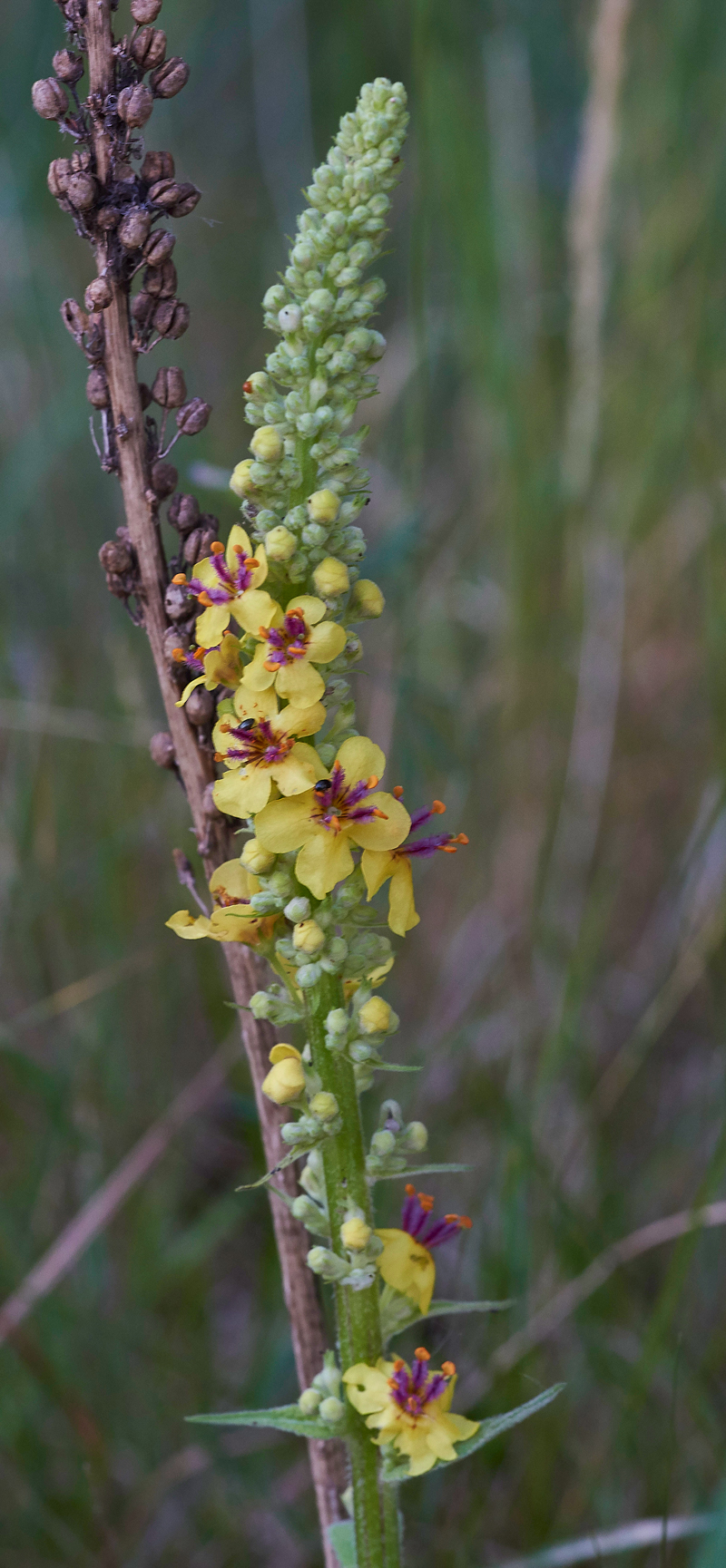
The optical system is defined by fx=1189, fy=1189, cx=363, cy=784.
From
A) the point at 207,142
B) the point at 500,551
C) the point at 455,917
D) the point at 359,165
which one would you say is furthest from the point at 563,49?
the point at 359,165

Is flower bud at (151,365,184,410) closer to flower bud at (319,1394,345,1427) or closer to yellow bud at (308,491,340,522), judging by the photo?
yellow bud at (308,491,340,522)

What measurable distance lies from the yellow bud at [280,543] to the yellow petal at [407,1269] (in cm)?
108

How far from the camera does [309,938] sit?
169cm

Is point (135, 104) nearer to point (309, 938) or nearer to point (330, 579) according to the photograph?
point (330, 579)

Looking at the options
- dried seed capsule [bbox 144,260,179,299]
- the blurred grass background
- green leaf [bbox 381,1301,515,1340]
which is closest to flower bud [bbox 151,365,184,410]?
dried seed capsule [bbox 144,260,179,299]

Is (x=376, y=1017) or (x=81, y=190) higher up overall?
(x=81, y=190)

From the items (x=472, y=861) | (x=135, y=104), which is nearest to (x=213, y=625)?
(x=135, y=104)

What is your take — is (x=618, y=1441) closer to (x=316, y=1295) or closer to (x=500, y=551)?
(x=316, y=1295)

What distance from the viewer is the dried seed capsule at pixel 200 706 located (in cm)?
196

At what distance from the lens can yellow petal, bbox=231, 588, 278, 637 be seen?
1.68 meters

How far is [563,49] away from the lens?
327 inches

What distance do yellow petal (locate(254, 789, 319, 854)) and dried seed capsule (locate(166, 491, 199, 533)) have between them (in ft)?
1.77

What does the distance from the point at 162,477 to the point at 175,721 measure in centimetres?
40

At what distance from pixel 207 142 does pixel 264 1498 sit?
866cm
